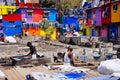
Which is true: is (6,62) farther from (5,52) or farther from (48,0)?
(48,0)

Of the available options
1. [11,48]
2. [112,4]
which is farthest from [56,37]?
[11,48]

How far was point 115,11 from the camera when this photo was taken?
36812 mm

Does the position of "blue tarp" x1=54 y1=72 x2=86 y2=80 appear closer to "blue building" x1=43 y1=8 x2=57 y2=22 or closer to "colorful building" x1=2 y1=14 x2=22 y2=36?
"colorful building" x1=2 y1=14 x2=22 y2=36

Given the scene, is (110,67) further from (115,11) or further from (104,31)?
(104,31)

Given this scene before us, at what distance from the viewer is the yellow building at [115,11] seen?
3628 cm

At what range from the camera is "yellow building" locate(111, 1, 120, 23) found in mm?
36281

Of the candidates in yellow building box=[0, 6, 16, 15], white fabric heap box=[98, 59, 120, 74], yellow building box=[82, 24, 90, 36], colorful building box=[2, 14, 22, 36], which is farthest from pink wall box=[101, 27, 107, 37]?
white fabric heap box=[98, 59, 120, 74]

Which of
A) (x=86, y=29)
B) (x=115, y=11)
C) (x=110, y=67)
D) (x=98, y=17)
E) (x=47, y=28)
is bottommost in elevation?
(x=86, y=29)

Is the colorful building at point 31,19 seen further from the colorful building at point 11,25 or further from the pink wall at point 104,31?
the pink wall at point 104,31

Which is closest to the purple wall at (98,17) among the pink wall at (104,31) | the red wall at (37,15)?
the pink wall at (104,31)

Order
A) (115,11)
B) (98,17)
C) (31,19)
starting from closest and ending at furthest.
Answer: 1. (115,11)
2. (98,17)
3. (31,19)

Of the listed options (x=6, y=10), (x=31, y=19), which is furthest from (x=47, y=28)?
(x=6, y=10)

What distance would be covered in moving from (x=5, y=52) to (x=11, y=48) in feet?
2.32

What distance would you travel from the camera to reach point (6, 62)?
55.6 feet
